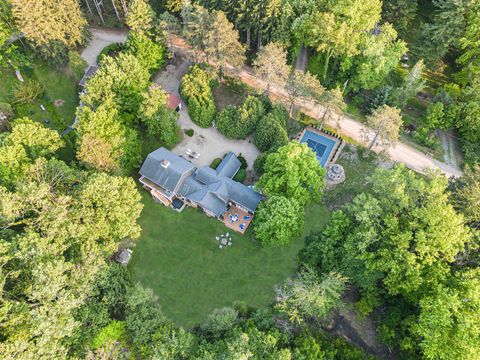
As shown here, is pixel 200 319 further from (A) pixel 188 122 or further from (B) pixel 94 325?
(A) pixel 188 122

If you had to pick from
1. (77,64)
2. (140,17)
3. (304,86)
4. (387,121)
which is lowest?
(77,64)

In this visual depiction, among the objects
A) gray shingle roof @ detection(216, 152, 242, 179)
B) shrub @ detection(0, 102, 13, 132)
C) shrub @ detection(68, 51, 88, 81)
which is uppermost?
shrub @ detection(68, 51, 88, 81)

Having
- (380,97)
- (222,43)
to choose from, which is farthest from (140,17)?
(380,97)

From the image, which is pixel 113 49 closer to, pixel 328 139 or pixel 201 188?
pixel 201 188

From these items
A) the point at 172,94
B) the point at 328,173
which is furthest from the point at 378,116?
the point at 172,94

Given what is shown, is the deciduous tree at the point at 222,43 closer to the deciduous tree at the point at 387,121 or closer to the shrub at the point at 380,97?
the shrub at the point at 380,97

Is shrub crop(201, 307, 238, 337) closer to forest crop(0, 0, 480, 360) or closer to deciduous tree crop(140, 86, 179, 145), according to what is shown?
forest crop(0, 0, 480, 360)

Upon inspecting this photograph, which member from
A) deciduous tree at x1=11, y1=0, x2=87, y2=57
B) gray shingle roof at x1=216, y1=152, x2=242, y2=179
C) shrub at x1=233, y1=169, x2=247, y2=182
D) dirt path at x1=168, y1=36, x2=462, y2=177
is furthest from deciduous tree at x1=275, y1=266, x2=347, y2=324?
deciduous tree at x1=11, y1=0, x2=87, y2=57
